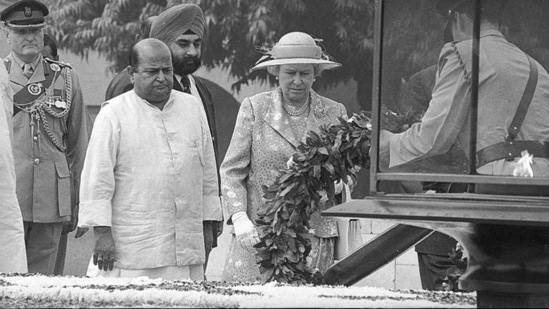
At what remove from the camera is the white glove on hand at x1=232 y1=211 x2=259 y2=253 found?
21.7ft

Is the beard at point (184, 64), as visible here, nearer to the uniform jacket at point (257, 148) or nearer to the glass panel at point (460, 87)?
the uniform jacket at point (257, 148)

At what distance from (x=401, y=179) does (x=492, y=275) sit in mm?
338

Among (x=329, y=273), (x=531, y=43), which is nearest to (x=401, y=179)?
(x=531, y=43)

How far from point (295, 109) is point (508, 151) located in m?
3.78

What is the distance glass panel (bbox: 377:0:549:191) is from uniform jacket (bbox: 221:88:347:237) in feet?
11.0

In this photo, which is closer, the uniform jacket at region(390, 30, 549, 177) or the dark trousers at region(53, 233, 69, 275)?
the uniform jacket at region(390, 30, 549, 177)

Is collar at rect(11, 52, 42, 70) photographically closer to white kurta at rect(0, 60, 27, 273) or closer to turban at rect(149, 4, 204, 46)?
turban at rect(149, 4, 204, 46)

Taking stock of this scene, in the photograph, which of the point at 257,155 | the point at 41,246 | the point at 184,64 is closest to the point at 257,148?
the point at 257,155

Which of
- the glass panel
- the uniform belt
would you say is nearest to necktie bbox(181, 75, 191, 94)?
the glass panel

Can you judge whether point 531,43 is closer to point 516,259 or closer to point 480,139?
point 480,139

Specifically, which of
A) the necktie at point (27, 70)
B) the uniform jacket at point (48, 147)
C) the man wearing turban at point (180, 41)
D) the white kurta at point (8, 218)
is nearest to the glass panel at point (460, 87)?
the white kurta at point (8, 218)

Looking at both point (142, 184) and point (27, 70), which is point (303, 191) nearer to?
point (142, 184)

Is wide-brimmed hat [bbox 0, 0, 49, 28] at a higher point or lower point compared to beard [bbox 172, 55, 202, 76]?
higher

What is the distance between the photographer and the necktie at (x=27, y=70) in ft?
26.3
